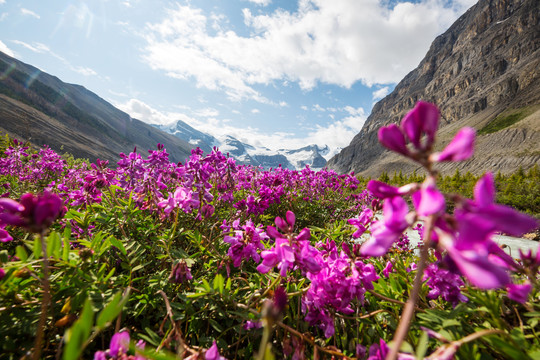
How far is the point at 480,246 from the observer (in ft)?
1.78

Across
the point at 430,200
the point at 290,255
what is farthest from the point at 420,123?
the point at 290,255

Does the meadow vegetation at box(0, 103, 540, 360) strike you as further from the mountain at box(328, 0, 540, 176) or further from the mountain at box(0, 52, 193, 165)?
the mountain at box(328, 0, 540, 176)

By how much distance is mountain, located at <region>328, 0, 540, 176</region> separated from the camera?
5953cm

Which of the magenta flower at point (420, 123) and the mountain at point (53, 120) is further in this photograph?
the mountain at point (53, 120)

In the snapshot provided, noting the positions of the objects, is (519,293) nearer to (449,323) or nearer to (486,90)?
(449,323)

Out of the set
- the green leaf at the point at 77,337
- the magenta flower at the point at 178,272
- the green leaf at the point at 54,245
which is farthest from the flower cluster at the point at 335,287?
the green leaf at the point at 54,245

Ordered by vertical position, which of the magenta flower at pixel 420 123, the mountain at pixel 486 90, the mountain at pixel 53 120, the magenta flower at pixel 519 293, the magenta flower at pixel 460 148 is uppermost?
the mountain at pixel 486 90

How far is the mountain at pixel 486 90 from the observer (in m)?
59.5

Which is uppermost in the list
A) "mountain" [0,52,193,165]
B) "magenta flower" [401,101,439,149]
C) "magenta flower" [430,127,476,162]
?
"magenta flower" [401,101,439,149]

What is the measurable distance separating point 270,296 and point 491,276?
105 centimetres

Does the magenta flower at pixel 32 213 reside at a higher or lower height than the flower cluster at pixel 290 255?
lower

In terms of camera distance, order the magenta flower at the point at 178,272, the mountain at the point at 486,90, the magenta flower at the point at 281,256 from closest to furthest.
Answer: the magenta flower at the point at 281,256 < the magenta flower at the point at 178,272 < the mountain at the point at 486,90

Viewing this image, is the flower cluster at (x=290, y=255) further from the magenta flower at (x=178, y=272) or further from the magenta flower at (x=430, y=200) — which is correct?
the magenta flower at (x=430, y=200)

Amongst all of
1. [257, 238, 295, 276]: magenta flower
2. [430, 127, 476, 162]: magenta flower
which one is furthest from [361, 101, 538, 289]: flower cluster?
[257, 238, 295, 276]: magenta flower
